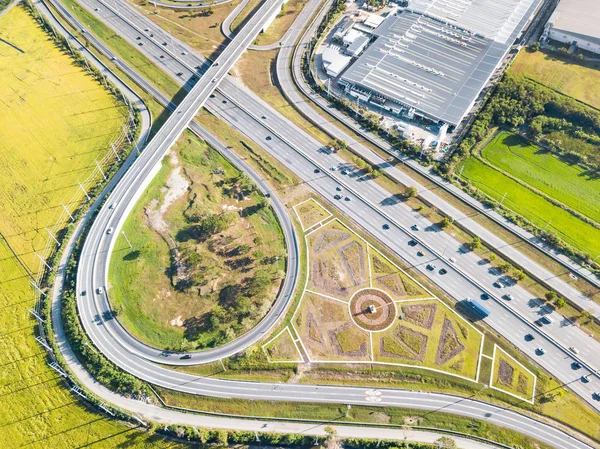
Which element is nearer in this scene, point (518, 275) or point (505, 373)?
point (505, 373)

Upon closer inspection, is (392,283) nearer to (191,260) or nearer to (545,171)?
(191,260)

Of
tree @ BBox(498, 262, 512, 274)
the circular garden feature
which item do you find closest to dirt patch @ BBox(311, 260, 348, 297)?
the circular garden feature

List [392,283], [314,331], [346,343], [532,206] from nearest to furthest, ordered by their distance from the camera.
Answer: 1. [346,343]
2. [314,331]
3. [392,283]
4. [532,206]

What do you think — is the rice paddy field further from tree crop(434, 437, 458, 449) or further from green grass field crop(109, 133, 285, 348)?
green grass field crop(109, 133, 285, 348)

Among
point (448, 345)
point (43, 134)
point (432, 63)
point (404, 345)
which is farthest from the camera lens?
point (432, 63)

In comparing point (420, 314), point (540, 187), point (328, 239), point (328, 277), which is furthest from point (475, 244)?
point (328, 277)

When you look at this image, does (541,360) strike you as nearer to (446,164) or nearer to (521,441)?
(521,441)
